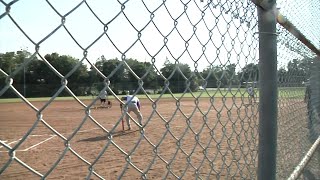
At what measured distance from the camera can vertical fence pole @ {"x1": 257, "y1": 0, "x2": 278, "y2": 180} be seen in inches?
82.5

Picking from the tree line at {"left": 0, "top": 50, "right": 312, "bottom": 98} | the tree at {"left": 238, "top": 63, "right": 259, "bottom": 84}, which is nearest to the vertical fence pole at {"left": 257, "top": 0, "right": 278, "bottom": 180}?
the tree line at {"left": 0, "top": 50, "right": 312, "bottom": 98}

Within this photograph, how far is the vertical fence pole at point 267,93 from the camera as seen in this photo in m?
2.10

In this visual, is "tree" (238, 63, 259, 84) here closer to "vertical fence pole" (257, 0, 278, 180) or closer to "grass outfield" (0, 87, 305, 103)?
"grass outfield" (0, 87, 305, 103)

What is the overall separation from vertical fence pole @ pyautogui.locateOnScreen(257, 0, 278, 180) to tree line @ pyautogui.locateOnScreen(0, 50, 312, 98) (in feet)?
0.94

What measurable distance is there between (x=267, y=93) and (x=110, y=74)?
108 cm

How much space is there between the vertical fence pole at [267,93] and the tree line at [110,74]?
0.94ft

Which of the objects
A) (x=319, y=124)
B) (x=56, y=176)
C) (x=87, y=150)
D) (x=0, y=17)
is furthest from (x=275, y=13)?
(x=87, y=150)

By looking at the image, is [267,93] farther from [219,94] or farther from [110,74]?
[110,74]

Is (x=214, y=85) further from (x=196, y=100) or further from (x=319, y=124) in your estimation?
(x=319, y=124)

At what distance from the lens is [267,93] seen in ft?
7.06

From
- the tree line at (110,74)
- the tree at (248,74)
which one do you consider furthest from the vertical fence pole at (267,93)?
the tree at (248,74)

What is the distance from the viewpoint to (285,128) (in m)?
3.46

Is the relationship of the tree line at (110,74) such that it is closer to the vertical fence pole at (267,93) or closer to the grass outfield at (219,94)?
the grass outfield at (219,94)

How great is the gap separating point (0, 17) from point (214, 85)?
1610 millimetres
